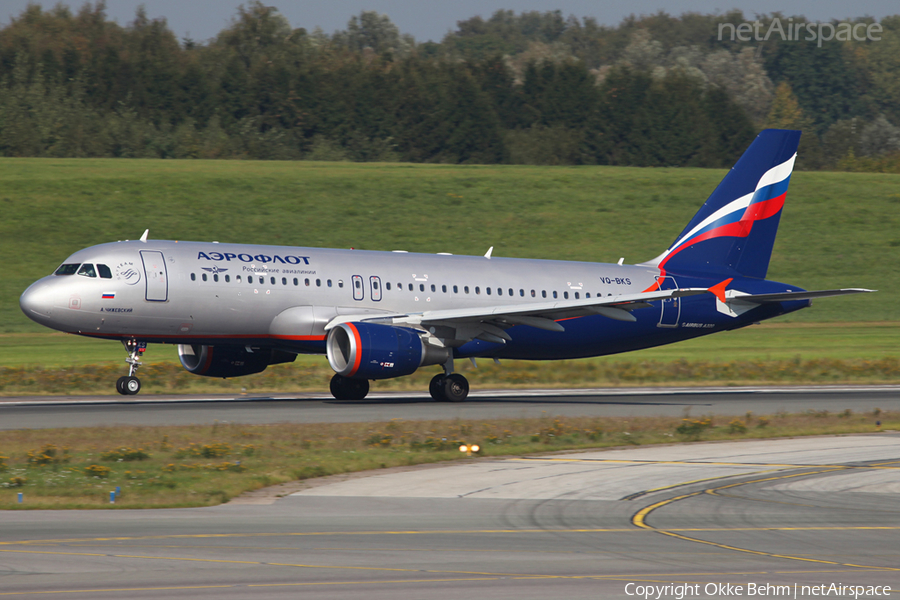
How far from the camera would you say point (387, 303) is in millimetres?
34062

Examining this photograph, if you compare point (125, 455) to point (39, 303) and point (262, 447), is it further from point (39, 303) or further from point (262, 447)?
point (39, 303)

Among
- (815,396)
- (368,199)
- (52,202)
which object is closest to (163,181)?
(52,202)

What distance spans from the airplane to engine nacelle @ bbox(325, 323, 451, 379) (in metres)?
0.04

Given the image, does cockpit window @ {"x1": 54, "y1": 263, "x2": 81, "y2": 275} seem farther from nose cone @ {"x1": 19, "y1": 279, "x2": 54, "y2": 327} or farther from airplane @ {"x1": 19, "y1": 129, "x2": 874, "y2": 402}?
nose cone @ {"x1": 19, "y1": 279, "x2": 54, "y2": 327}

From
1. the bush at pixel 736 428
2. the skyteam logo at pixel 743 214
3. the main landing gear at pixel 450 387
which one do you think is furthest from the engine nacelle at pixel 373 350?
Answer: the skyteam logo at pixel 743 214

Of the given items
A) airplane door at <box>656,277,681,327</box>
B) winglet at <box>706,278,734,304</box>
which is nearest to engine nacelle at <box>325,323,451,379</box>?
airplane door at <box>656,277,681,327</box>

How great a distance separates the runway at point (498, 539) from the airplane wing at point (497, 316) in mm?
12248

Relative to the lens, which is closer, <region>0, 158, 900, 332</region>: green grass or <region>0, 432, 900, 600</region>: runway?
<region>0, 432, 900, 600</region>: runway

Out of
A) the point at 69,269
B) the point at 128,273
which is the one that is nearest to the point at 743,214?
the point at 128,273

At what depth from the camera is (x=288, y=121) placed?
118625 mm

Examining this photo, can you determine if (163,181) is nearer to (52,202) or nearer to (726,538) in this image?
(52,202)

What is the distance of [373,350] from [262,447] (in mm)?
8632

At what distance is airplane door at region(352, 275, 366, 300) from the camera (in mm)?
33562

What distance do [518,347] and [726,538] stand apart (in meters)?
21.6
